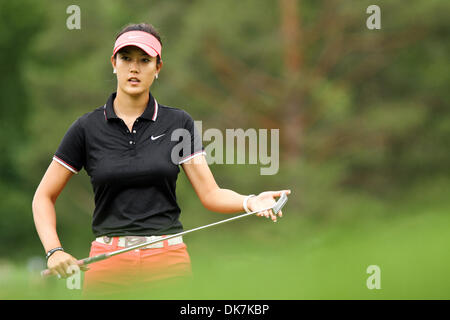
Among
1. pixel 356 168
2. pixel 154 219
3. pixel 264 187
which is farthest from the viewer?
pixel 356 168

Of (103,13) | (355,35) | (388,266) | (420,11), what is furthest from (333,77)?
(388,266)

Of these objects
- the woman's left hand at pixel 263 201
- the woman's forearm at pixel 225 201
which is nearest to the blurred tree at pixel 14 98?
the woman's forearm at pixel 225 201

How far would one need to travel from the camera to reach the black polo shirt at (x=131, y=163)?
3744 mm

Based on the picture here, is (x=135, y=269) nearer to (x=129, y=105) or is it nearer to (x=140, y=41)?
(x=129, y=105)

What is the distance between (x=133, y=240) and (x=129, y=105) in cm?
70

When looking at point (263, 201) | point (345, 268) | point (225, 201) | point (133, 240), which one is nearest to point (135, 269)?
point (133, 240)

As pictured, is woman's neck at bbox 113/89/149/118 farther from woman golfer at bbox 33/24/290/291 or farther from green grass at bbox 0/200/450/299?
green grass at bbox 0/200/450/299

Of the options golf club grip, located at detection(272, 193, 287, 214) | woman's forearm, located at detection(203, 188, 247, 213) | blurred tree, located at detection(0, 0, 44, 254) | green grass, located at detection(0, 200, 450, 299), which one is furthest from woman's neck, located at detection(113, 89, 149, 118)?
blurred tree, located at detection(0, 0, 44, 254)

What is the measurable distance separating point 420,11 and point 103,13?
8901mm

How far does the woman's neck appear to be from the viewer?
3.94 m

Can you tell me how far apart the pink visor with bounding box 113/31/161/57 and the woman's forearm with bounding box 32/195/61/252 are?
840 millimetres

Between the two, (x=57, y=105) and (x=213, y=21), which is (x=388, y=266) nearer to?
(x=213, y=21)

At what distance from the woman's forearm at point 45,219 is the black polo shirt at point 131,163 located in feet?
0.69

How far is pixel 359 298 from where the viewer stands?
208cm
